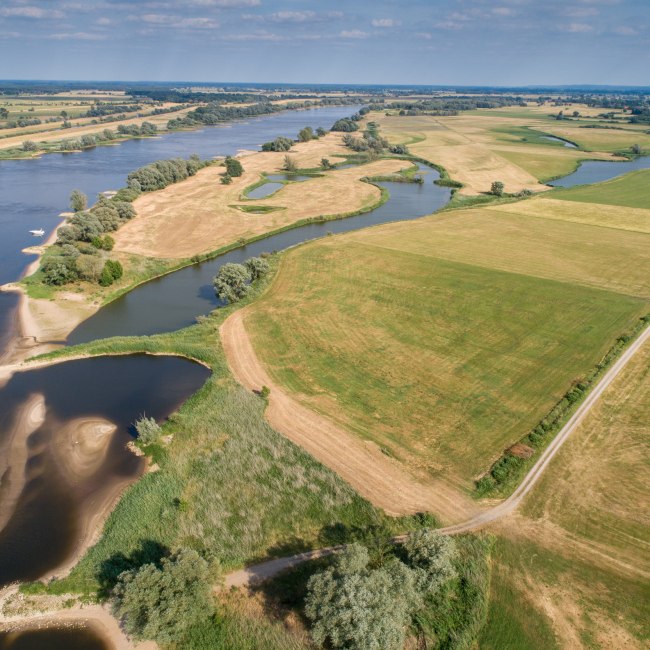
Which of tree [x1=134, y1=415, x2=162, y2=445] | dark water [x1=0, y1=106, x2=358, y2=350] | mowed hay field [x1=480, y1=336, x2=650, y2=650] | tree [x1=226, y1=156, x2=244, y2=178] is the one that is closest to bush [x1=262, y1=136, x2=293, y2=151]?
dark water [x1=0, y1=106, x2=358, y2=350]

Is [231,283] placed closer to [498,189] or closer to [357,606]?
[357,606]

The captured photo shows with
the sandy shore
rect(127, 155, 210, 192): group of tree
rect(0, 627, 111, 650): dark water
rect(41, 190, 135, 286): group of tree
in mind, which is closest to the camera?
rect(0, 627, 111, 650): dark water

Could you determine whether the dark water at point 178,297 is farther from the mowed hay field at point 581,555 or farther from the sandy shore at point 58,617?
the mowed hay field at point 581,555

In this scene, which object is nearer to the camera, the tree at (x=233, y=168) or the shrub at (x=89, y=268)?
the shrub at (x=89, y=268)

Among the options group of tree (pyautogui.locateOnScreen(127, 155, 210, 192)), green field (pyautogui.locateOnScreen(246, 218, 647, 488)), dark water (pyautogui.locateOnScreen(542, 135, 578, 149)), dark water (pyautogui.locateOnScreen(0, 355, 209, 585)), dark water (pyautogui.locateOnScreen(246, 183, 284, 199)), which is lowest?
dark water (pyautogui.locateOnScreen(0, 355, 209, 585))

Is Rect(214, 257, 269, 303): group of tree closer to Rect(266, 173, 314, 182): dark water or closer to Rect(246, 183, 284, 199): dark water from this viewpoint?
Rect(246, 183, 284, 199): dark water

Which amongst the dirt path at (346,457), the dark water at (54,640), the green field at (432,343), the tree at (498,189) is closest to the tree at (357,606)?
the dirt path at (346,457)
